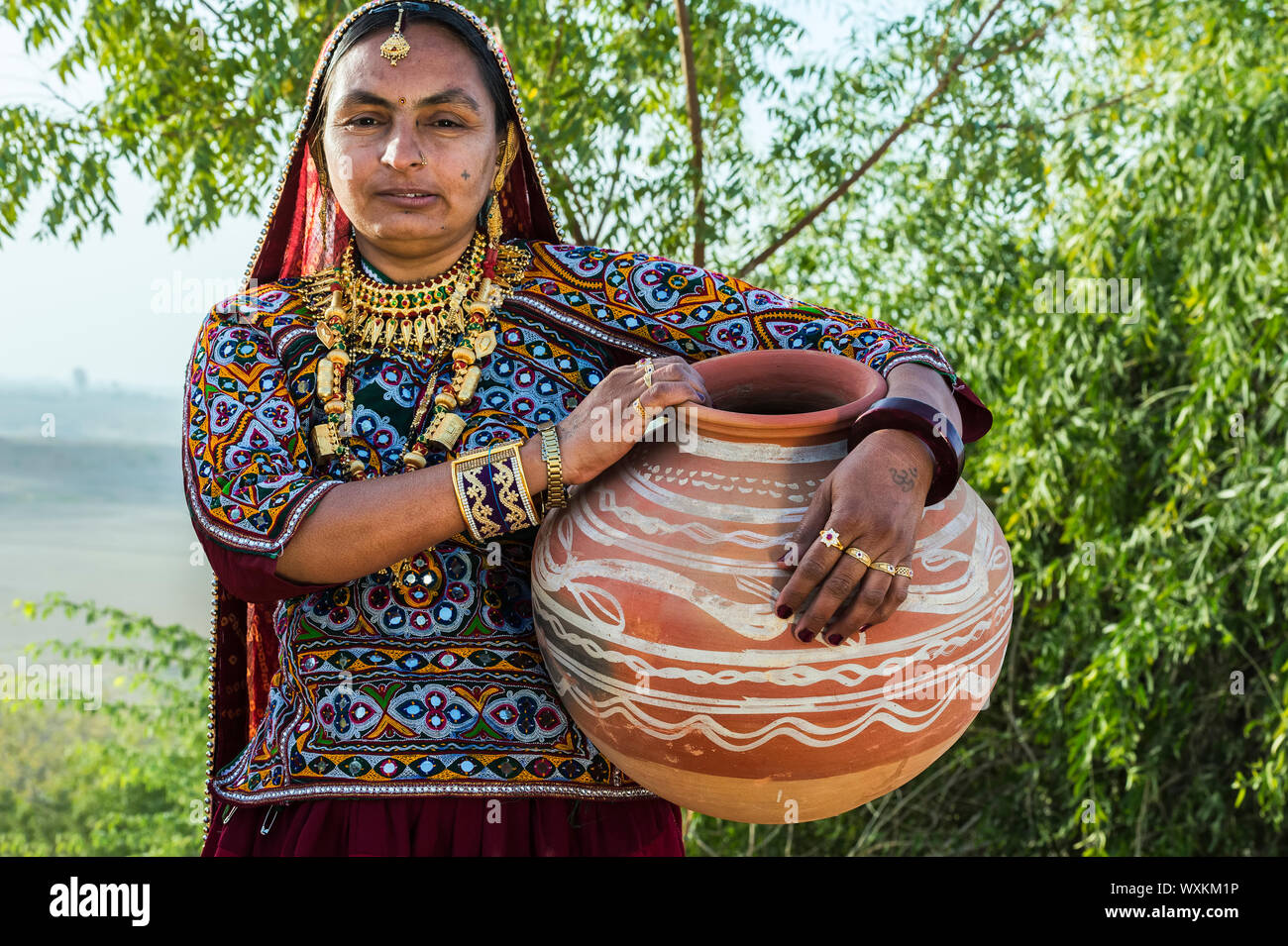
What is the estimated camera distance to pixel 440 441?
1.82 m

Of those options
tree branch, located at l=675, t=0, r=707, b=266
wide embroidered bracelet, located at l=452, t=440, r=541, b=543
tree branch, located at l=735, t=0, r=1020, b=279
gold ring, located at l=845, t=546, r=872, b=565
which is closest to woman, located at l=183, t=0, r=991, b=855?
wide embroidered bracelet, located at l=452, t=440, r=541, b=543

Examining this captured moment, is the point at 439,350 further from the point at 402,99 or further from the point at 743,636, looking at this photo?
the point at 743,636

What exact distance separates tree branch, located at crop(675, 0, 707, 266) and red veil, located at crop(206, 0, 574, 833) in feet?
6.12

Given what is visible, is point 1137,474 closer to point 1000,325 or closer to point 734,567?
point 1000,325

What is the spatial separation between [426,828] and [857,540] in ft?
2.43

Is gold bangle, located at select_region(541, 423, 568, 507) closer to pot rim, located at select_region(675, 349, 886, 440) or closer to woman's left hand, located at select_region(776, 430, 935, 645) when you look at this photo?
pot rim, located at select_region(675, 349, 886, 440)

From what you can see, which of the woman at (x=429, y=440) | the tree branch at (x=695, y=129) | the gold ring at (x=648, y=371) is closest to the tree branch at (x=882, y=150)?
the tree branch at (x=695, y=129)

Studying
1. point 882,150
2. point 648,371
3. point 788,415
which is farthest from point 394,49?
point 882,150

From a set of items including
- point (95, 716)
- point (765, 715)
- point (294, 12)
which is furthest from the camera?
point (95, 716)

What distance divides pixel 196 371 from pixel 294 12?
8.63ft

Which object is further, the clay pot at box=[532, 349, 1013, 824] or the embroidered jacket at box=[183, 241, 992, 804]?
the embroidered jacket at box=[183, 241, 992, 804]

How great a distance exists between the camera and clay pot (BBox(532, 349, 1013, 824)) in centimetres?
150

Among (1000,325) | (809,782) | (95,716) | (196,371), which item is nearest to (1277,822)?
(1000,325)

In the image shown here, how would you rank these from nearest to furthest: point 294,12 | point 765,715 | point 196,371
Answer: point 765,715 < point 196,371 < point 294,12
